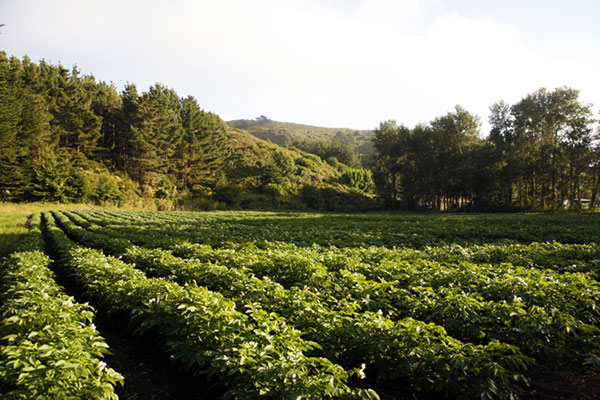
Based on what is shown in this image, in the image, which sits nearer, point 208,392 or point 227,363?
point 227,363

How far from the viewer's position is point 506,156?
→ 152 feet

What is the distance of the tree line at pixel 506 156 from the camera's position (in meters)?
42.3

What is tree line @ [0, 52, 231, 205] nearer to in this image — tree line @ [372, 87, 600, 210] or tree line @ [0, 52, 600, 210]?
tree line @ [0, 52, 600, 210]

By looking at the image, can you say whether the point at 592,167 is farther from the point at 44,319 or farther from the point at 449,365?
the point at 44,319

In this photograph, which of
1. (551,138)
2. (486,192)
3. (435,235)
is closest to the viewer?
(435,235)

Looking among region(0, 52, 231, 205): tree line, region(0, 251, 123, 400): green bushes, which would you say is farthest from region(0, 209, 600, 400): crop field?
region(0, 52, 231, 205): tree line

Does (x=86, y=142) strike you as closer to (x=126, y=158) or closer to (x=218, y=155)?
(x=126, y=158)

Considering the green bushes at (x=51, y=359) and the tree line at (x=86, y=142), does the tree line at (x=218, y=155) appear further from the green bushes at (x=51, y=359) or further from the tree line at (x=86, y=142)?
the green bushes at (x=51, y=359)

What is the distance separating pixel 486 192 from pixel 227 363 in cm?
5560

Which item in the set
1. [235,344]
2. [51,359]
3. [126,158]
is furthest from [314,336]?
[126,158]

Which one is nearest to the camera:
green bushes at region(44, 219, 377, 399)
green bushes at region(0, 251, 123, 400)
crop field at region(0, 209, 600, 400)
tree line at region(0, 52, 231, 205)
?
green bushes at region(0, 251, 123, 400)

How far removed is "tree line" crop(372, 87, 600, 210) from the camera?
42.3m

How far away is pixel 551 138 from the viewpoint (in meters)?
44.5

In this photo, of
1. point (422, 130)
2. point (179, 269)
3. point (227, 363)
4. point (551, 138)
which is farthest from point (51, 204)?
point (551, 138)
